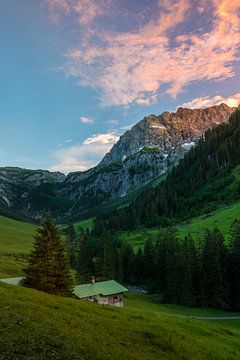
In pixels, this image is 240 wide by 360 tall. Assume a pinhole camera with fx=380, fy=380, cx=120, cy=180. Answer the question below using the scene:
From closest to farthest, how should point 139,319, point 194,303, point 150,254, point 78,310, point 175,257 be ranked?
1. point 78,310
2. point 139,319
3. point 194,303
4. point 175,257
5. point 150,254

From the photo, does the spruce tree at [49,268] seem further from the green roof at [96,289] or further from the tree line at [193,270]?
the tree line at [193,270]

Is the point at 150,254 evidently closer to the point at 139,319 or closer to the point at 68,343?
the point at 139,319

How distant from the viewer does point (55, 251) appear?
52.2 meters

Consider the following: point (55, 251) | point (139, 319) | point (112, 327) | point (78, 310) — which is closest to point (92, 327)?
point (112, 327)

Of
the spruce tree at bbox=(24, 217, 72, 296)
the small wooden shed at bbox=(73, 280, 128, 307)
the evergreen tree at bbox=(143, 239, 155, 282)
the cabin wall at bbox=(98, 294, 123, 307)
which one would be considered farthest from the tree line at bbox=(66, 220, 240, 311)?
the spruce tree at bbox=(24, 217, 72, 296)

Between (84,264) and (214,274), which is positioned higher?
(84,264)

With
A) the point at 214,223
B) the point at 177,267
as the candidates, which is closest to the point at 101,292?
the point at 177,267

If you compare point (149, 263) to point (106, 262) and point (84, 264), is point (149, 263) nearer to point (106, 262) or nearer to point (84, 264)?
point (106, 262)

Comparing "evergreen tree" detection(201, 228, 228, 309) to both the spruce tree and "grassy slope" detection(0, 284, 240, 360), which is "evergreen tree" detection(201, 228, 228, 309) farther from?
the spruce tree

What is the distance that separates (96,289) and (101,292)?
48.9 inches

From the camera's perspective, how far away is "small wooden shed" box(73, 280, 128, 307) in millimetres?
77481

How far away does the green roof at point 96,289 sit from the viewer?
76.3 metres

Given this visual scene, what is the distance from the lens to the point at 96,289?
266 ft

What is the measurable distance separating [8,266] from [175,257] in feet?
162
